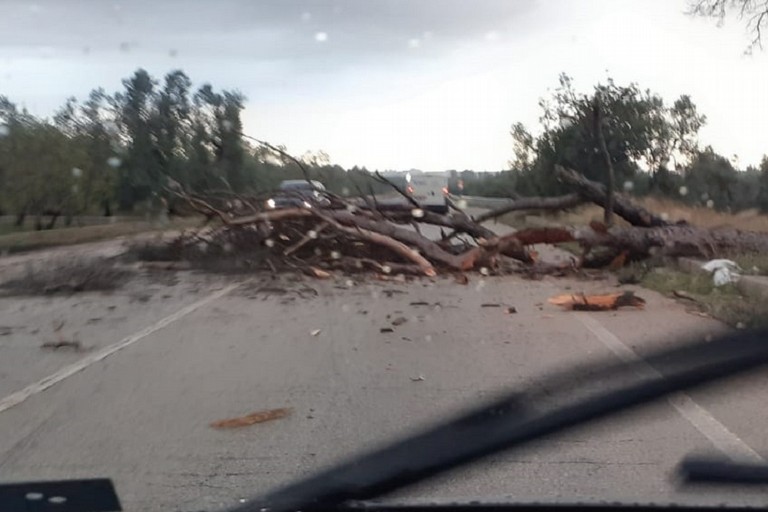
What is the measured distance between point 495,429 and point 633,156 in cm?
2755

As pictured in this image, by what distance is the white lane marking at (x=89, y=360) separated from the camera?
9.44m

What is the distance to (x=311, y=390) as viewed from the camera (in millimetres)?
9500

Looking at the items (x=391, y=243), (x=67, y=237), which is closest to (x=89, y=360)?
(x=391, y=243)

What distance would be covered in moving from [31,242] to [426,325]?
20.6m

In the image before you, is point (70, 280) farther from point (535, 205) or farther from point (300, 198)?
point (535, 205)

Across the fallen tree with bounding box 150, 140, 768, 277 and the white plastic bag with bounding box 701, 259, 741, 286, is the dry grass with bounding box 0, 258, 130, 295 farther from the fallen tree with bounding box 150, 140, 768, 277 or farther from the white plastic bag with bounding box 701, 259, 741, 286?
the white plastic bag with bounding box 701, 259, 741, 286

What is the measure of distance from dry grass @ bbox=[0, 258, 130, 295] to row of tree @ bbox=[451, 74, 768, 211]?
11546 mm

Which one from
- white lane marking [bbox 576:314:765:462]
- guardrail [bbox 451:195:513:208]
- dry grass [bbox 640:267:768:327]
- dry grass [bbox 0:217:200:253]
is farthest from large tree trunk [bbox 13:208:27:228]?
white lane marking [bbox 576:314:765:462]

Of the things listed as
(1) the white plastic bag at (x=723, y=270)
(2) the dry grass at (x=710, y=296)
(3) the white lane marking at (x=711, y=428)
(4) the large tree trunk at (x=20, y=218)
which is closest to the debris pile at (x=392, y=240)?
(2) the dry grass at (x=710, y=296)

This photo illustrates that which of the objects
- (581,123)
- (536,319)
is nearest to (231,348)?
(536,319)

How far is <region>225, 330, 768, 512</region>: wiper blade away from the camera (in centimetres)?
460

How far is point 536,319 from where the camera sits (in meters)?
14.0

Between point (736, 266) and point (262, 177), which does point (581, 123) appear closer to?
point (262, 177)

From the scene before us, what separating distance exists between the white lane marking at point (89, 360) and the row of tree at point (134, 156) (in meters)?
6.65
